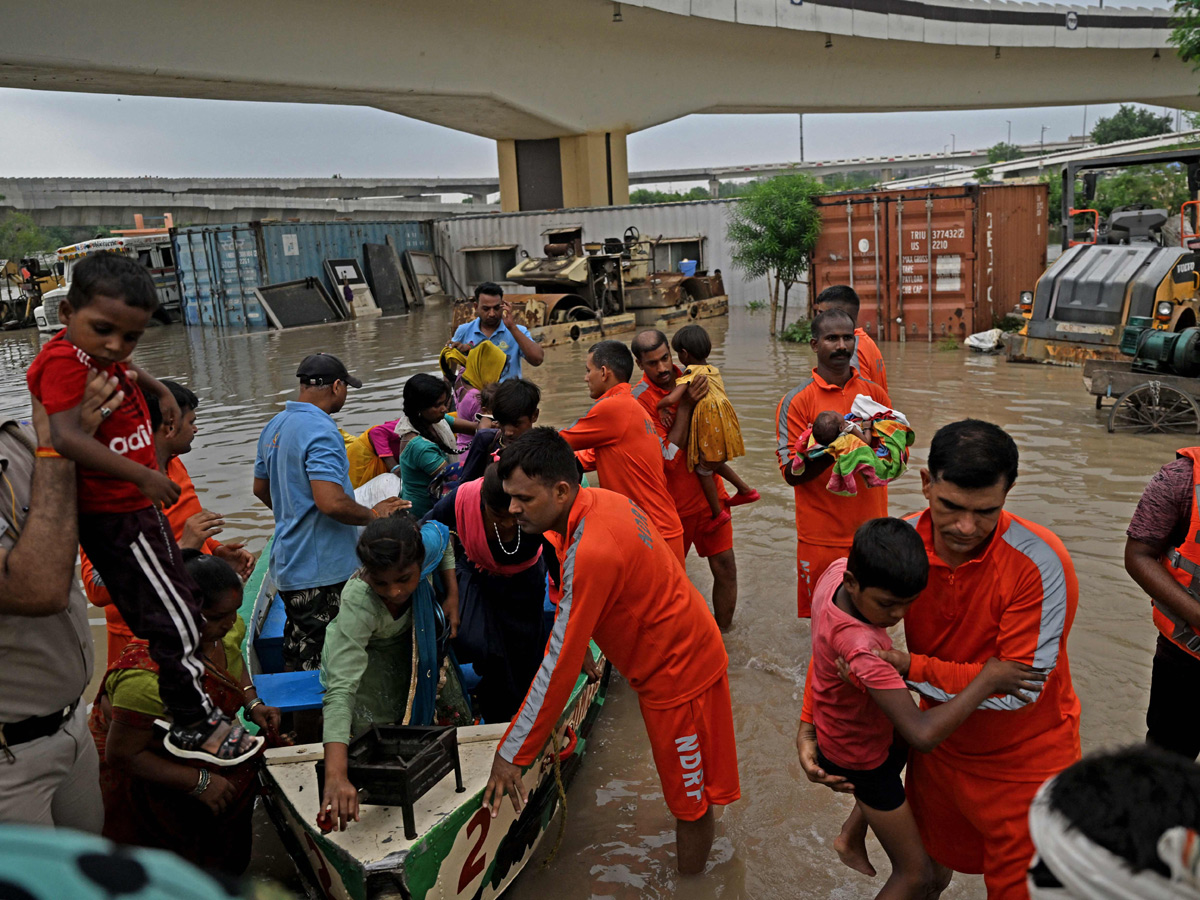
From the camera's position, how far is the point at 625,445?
4.36 m

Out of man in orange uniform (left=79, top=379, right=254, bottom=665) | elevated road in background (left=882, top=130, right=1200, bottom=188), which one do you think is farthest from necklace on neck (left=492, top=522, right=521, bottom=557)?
elevated road in background (left=882, top=130, right=1200, bottom=188)

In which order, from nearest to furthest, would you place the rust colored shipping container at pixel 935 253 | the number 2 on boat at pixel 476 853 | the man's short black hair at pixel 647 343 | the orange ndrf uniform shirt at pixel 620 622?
the orange ndrf uniform shirt at pixel 620 622 → the number 2 on boat at pixel 476 853 → the man's short black hair at pixel 647 343 → the rust colored shipping container at pixel 935 253

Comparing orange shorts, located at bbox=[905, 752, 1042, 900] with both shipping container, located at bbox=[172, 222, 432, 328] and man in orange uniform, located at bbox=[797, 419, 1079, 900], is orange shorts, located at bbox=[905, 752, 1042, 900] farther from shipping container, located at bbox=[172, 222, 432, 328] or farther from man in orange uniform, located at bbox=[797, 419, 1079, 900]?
shipping container, located at bbox=[172, 222, 432, 328]

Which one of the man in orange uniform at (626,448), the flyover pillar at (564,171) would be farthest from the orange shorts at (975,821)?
the flyover pillar at (564,171)

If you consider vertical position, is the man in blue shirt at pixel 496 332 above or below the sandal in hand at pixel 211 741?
above

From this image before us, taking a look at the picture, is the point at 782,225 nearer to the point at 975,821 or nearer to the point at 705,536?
the point at 705,536

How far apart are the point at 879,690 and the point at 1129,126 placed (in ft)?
210

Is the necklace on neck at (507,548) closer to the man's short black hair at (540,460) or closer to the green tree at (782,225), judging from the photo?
the man's short black hair at (540,460)

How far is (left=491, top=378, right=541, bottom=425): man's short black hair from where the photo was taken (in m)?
4.48

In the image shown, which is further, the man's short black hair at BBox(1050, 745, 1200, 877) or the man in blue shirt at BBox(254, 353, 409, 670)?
the man in blue shirt at BBox(254, 353, 409, 670)

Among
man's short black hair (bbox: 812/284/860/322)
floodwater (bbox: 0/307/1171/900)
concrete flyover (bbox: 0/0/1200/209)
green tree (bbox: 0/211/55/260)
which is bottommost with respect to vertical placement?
floodwater (bbox: 0/307/1171/900)

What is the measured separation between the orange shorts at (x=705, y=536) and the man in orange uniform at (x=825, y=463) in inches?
30.5

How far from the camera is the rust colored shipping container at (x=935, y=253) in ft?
49.2

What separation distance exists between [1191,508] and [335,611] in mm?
3420
